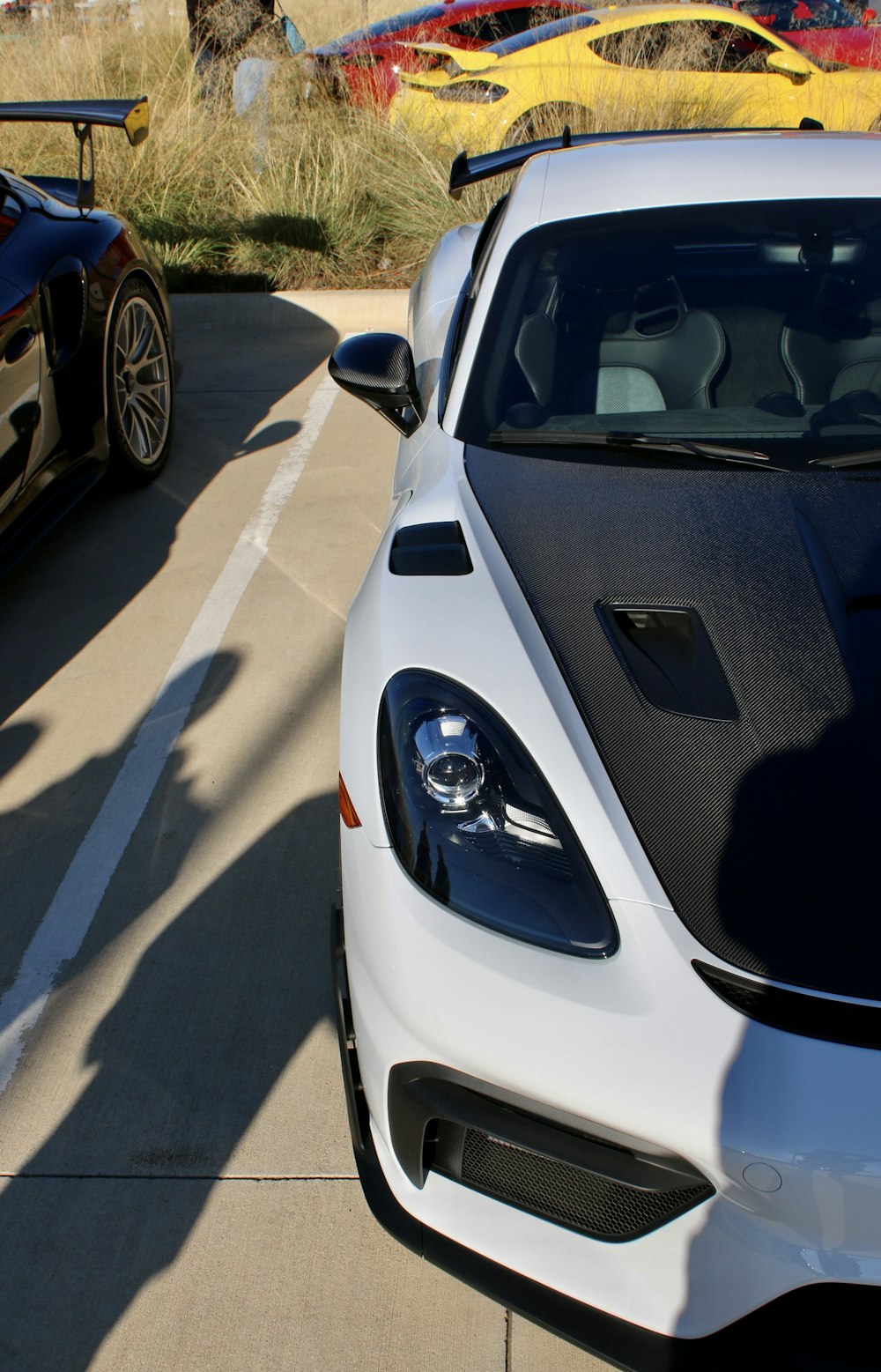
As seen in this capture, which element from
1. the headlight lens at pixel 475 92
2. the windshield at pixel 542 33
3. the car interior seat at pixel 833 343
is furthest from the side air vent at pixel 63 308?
the windshield at pixel 542 33

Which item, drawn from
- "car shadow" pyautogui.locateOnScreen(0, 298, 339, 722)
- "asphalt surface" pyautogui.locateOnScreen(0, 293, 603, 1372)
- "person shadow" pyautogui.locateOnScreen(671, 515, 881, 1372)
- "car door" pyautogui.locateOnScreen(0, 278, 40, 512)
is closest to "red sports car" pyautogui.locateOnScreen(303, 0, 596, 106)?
"car shadow" pyautogui.locateOnScreen(0, 298, 339, 722)

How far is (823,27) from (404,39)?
4136mm

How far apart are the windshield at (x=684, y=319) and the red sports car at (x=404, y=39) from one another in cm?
681

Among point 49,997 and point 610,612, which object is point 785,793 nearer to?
point 610,612

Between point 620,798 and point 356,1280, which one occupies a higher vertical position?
point 620,798

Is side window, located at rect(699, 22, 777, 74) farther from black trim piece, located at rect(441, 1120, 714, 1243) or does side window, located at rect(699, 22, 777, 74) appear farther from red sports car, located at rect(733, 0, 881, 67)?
black trim piece, located at rect(441, 1120, 714, 1243)

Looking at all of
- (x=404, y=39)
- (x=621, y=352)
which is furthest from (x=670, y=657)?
(x=404, y=39)

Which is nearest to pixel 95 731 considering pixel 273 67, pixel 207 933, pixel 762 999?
pixel 207 933

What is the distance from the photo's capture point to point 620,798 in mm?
1536

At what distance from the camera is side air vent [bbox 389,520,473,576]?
2023mm

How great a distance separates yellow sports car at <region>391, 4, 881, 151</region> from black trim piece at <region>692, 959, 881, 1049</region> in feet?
25.4

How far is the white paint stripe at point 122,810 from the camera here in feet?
7.82

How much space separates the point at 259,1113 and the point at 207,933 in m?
0.53

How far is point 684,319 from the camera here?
8.81ft
